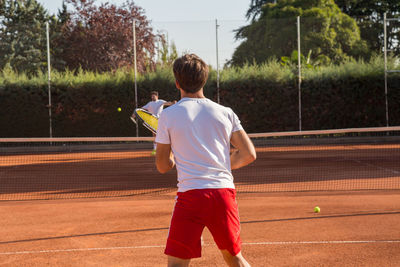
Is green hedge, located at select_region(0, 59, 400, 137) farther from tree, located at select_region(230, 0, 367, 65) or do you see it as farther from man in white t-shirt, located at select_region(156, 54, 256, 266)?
man in white t-shirt, located at select_region(156, 54, 256, 266)

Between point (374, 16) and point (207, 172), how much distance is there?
39.0 metres

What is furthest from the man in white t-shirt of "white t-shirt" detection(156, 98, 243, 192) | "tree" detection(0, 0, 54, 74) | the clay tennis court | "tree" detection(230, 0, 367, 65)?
"tree" detection(230, 0, 367, 65)

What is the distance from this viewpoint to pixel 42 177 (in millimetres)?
11469

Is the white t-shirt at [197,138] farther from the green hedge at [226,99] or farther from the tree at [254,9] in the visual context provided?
the tree at [254,9]

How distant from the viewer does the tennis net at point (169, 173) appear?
9.48 meters

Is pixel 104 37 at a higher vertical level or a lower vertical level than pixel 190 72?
higher

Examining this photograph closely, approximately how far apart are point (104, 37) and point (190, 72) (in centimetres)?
2672

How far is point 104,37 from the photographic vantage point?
28.5 meters

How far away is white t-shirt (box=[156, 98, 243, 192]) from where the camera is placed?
9.23 feet

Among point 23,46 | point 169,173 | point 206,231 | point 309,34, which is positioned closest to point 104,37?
point 23,46

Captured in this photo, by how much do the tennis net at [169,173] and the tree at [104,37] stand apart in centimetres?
934

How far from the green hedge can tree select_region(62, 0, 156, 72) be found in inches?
278

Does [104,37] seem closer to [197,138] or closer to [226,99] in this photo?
[226,99]

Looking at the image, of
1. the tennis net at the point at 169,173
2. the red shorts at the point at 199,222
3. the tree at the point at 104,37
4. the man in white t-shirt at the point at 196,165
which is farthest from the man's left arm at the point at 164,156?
the tree at the point at 104,37
